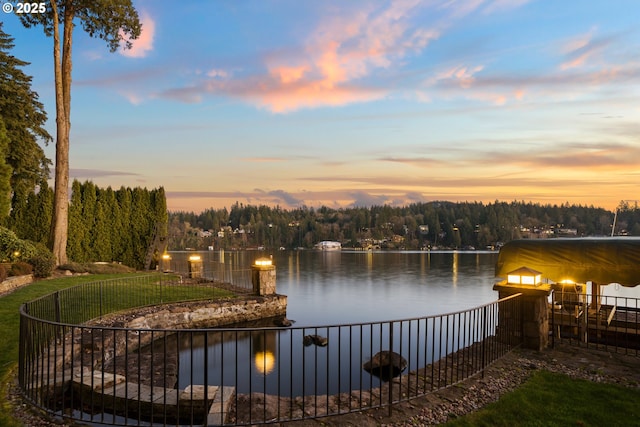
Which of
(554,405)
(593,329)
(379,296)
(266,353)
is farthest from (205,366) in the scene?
(379,296)

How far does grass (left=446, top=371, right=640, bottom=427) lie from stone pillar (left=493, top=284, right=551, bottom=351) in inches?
66.2

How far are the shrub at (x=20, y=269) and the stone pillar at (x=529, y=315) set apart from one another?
61.7ft

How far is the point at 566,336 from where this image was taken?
1070cm

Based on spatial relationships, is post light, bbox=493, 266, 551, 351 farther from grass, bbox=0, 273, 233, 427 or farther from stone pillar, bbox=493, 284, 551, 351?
grass, bbox=0, 273, 233, 427

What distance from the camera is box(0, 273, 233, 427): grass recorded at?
6460mm

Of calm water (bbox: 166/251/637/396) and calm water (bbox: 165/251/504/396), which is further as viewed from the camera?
calm water (bbox: 165/251/504/396)

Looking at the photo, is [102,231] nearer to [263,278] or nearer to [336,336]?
[263,278]

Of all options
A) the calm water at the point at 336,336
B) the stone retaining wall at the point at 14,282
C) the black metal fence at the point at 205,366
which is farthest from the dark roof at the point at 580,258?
the stone retaining wall at the point at 14,282

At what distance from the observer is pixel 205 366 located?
199 inches

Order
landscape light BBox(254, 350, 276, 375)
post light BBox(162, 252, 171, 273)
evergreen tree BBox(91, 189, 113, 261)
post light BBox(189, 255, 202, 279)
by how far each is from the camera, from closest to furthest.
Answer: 1. landscape light BBox(254, 350, 276, 375)
2. post light BBox(189, 255, 202, 279)
3. post light BBox(162, 252, 171, 273)
4. evergreen tree BBox(91, 189, 113, 261)

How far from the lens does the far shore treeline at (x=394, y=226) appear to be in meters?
127

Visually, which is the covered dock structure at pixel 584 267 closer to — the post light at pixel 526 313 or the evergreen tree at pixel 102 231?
the post light at pixel 526 313

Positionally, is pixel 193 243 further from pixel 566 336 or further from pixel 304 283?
pixel 566 336

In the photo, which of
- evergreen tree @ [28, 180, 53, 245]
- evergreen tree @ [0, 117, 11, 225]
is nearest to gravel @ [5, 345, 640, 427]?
evergreen tree @ [0, 117, 11, 225]
